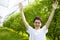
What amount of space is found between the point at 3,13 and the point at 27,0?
3.09 ft

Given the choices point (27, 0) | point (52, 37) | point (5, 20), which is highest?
point (27, 0)

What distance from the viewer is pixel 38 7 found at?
25.5 ft

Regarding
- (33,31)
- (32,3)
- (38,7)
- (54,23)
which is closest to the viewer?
(33,31)

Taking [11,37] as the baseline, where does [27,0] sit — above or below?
above

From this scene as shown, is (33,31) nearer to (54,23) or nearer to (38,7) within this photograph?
(54,23)

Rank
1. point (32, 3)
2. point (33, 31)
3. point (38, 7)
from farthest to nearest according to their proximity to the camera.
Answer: point (32, 3) → point (38, 7) → point (33, 31)

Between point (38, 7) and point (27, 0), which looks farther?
point (27, 0)

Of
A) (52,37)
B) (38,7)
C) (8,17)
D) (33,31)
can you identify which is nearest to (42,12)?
(38,7)

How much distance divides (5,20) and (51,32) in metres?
1.91

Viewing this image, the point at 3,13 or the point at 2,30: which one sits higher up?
the point at 3,13

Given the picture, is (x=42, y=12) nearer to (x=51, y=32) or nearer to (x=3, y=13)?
(x=51, y=32)

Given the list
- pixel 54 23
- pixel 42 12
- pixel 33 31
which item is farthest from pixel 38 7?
pixel 33 31

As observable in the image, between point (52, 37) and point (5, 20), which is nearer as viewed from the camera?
point (52, 37)

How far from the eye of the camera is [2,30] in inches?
324
